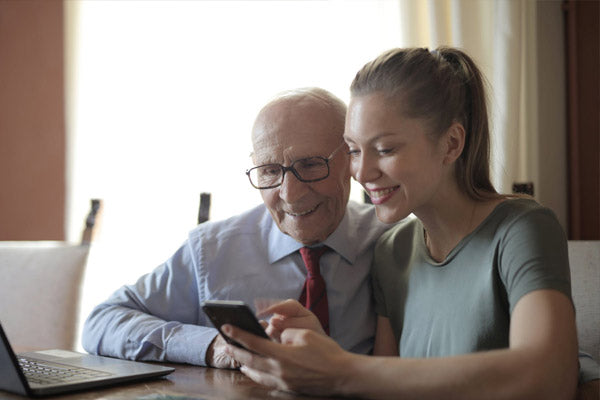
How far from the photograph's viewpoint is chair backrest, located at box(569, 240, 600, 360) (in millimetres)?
1505

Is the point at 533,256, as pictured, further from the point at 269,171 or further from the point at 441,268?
the point at 269,171

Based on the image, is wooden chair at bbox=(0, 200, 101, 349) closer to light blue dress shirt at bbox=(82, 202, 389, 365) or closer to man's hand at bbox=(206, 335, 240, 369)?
light blue dress shirt at bbox=(82, 202, 389, 365)

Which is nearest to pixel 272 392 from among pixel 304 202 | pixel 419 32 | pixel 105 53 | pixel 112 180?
pixel 304 202

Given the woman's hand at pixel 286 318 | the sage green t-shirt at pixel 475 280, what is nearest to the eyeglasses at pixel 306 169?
the sage green t-shirt at pixel 475 280

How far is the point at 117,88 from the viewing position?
114 inches

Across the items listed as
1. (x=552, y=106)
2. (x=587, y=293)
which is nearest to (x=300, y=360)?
(x=587, y=293)

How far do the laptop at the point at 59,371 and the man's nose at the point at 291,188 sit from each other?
0.48 meters

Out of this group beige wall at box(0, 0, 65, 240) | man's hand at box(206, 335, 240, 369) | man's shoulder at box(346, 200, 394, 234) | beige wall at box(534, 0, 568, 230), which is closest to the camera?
man's hand at box(206, 335, 240, 369)

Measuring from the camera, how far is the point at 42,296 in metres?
2.01

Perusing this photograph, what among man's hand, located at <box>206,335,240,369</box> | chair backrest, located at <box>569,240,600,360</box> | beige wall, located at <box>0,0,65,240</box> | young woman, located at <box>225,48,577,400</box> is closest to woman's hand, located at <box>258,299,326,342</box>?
young woman, located at <box>225,48,577,400</box>

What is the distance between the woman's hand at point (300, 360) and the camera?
3.16ft

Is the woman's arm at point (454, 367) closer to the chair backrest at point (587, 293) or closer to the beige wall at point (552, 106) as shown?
the chair backrest at point (587, 293)

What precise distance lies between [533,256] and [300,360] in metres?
0.41

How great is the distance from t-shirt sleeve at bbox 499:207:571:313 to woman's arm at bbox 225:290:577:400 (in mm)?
23
